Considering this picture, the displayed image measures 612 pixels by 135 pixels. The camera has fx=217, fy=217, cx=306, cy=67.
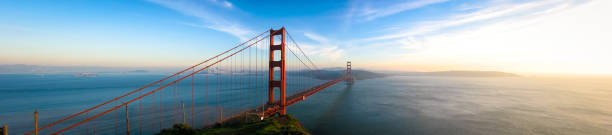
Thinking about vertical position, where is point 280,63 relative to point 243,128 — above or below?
above

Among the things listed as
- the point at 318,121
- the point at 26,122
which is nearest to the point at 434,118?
the point at 318,121

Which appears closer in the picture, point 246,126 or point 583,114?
point 246,126

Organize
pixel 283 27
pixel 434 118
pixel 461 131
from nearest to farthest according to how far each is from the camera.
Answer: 1. pixel 283 27
2. pixel 461 131
3. pixel 434 118

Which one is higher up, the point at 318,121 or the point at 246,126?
the point at 246,126

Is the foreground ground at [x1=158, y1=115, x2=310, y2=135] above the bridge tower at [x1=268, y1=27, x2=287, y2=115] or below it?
below

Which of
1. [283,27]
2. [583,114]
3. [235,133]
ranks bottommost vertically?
[583,114]

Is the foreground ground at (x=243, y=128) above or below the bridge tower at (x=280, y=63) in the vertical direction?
below

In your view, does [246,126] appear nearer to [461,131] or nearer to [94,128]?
Result: [94,128]

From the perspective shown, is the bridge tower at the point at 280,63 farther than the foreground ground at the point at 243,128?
Yes

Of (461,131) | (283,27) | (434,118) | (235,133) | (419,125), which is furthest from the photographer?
(434,118)

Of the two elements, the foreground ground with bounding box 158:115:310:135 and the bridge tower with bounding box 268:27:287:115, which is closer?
the foreground ground with bounding box 158:115:310:135

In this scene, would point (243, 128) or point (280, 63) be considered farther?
point (280, 63)
